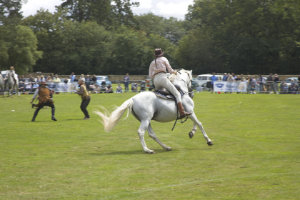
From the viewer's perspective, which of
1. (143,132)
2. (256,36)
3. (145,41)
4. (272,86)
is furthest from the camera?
(145,41)

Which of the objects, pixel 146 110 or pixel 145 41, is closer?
pixel 146 110

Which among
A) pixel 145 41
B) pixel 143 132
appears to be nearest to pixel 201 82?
pixel 145 41

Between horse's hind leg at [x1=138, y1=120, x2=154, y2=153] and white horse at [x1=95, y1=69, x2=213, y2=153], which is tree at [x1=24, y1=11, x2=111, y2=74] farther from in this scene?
horse's hind leg at [x1=138, y1=120, x2=154, y2=153]

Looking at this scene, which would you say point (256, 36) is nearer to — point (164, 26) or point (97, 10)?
point (97, 10)

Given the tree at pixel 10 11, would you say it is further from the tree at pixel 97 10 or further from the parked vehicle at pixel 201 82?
the tree at pixel 97 10

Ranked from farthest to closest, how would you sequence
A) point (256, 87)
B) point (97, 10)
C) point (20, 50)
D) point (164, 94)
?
point (97, 10), point (20, 50), point (256, 87), point (164, 94)

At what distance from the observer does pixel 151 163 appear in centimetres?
1091

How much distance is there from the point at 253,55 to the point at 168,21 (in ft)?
251

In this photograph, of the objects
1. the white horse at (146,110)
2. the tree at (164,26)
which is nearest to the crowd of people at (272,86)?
the white horse at (146,110)

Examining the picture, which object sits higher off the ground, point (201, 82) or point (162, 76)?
point (162, 76)

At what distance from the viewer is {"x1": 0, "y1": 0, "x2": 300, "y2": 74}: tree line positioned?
6694 cm

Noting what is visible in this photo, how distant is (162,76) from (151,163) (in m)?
3.06

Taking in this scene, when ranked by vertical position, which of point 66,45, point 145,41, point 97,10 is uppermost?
point 97,10

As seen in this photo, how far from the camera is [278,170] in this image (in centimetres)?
978
